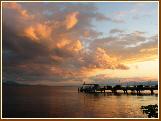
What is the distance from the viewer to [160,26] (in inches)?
329

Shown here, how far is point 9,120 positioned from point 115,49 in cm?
860

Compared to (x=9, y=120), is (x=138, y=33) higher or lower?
higher

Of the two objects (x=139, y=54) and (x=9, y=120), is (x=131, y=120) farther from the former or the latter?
(x=139, y=54)

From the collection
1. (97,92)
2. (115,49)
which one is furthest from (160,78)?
(97,92)

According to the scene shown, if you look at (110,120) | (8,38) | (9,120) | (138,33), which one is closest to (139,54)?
(138,33)

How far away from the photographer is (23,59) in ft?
56.4

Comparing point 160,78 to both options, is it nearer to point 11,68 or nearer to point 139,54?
point 139,54

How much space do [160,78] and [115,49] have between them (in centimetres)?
746

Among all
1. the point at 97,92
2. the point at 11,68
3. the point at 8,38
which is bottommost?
the point at 97,92

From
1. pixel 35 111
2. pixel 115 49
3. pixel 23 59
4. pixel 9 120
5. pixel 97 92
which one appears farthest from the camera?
pixel 97 92

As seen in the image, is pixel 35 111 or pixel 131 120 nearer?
pixel 131 120

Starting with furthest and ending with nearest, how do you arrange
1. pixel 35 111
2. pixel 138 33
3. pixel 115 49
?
pixel 35 111 < pixel 115 49 < pixel 138 33

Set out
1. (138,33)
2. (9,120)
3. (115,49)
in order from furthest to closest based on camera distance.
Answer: (115,49) < (138,33) < (9,120)

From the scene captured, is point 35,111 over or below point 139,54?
below
